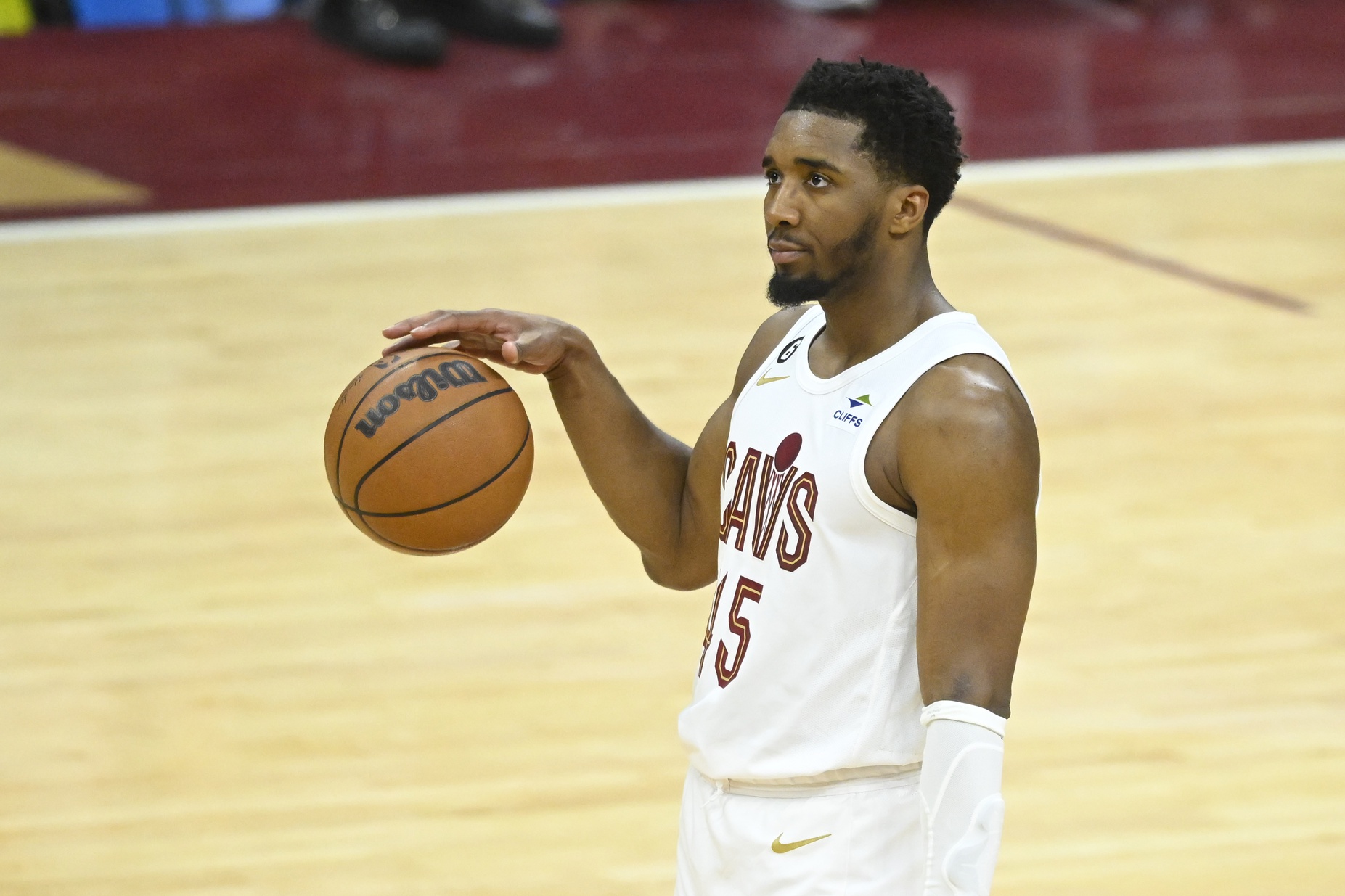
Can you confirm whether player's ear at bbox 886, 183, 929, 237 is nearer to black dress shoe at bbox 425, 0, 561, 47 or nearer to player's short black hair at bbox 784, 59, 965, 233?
player's short black hair at bbox 784, 59, 965, 233

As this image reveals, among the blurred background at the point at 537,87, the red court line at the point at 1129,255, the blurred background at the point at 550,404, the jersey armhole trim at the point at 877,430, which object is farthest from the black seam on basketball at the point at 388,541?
the blurred background at the point at 537,87

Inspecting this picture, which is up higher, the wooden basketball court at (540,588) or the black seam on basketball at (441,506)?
the black seam on basketball at (441,506)

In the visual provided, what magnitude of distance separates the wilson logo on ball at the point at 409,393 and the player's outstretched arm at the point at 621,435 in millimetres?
41

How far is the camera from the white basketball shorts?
1890mm

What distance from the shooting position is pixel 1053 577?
4.16 m

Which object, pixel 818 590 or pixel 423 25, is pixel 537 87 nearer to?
pixel 423 25

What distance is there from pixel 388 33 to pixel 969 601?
6.62 m

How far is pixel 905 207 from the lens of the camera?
1.87 metres

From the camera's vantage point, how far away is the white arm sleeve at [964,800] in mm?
1662

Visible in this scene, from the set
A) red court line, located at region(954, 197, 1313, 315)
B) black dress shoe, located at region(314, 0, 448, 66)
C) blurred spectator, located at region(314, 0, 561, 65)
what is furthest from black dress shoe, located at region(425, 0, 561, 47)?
red court line, located at region(954, 197, 1313, 315)

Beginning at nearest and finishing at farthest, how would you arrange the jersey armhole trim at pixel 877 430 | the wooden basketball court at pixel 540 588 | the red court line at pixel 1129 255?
1. the jersey armhole trim at pixel 877 430
2. the wooden basketball court at pixel 540 588
3. the red court line at pixel 1129 255

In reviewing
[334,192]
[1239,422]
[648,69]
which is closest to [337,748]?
[1239,422]

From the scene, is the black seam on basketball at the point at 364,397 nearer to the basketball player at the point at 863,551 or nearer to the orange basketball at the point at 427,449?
the orange basketball at the point at 427,449

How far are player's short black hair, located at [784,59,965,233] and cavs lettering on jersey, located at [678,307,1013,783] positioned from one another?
170 mm
